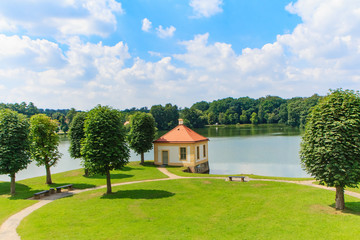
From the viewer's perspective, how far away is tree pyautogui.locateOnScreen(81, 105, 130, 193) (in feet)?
55.8

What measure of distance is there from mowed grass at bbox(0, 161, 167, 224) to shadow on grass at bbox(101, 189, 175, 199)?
4573 millimetres

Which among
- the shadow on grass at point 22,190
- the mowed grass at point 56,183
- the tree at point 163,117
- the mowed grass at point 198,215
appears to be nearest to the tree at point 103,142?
the mowed grass at point 198,215

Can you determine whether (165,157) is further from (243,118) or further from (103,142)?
(243,118)

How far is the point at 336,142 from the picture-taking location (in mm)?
12031

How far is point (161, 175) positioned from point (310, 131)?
15.8 meters

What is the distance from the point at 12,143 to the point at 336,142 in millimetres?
20023

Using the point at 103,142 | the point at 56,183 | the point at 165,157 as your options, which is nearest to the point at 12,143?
the point at 56,183

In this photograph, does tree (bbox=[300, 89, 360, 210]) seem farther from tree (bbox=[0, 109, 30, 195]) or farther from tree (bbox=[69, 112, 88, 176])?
tree (bbox=[69, 112, 88, 176])

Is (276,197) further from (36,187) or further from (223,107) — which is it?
(223,107)

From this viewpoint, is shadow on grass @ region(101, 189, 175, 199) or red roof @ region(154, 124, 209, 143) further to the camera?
red roof @ region(154, 124, 209, 143)

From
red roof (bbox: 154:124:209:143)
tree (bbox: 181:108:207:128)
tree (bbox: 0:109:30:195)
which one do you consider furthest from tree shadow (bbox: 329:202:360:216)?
tree (bbox: 181:108:207:128)

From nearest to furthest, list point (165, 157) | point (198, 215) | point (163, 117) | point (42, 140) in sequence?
point (198, 215)
point (42, 140)
point (165, 157)
point (163, 117)

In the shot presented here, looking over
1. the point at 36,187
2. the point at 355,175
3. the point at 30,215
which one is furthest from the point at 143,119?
the point at 355,175

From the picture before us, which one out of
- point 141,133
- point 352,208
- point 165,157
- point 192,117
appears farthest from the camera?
point 192,117
